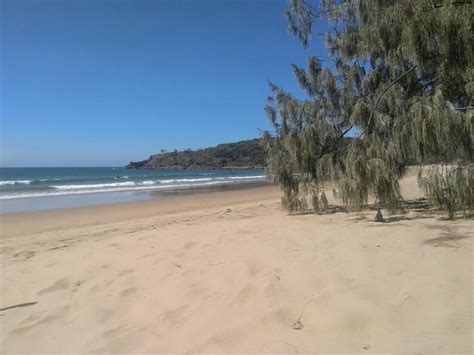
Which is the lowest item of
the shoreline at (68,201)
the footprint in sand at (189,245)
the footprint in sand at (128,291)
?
the shoreline at (68,201)

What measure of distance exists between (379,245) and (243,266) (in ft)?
5.36

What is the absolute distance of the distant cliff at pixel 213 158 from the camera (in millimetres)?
101912

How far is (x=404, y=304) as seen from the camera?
2.68 meters

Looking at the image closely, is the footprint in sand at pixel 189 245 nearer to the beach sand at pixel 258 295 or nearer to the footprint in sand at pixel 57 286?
the beach sand at pixel 258 295

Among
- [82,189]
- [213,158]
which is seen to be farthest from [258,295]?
[213,158]

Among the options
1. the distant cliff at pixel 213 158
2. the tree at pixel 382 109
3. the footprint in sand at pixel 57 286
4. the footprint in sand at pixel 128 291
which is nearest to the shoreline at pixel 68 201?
the tree at pixel 382 109

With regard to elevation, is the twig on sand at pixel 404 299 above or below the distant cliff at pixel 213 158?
below

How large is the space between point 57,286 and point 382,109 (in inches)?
256

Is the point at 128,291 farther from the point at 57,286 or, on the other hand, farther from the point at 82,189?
the point at 82,189

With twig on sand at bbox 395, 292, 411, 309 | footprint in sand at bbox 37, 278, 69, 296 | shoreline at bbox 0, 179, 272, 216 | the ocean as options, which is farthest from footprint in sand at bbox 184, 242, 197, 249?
shoreline at bbox 0, 179, 272, 216

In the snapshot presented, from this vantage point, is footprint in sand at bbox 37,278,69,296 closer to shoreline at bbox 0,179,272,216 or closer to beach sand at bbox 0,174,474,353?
beach sand at bbox 0,174,474,353

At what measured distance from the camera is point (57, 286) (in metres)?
3.99

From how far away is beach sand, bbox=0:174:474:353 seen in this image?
97.6 inches

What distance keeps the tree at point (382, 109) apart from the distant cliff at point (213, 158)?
3225 inches
